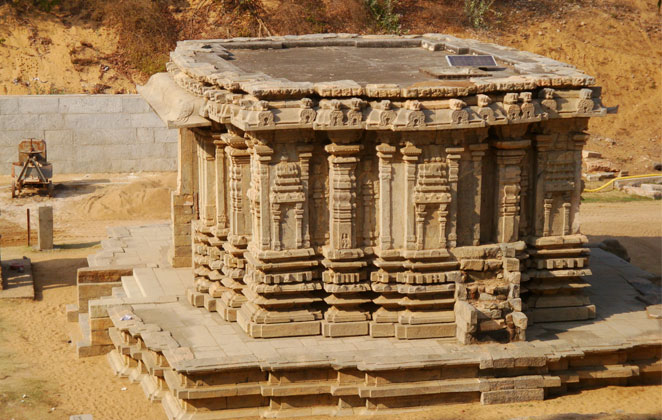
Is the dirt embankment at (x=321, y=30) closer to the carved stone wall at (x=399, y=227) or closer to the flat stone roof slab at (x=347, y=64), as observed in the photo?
the flat stone roof slab at (x=347, y=64)

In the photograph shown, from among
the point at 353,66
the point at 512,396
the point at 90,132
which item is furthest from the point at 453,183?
the point at 90,132

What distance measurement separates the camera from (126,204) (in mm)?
25531

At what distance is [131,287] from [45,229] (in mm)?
5189

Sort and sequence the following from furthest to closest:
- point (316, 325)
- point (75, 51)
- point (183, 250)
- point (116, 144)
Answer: point (75, 51) < point (116, 144) < point (183, 250) < point (316, 325)

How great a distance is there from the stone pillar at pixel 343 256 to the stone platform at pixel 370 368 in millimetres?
255

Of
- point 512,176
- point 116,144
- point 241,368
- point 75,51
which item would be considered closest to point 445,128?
point 512,176

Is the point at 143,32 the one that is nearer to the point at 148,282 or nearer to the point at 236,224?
the point at 148,282

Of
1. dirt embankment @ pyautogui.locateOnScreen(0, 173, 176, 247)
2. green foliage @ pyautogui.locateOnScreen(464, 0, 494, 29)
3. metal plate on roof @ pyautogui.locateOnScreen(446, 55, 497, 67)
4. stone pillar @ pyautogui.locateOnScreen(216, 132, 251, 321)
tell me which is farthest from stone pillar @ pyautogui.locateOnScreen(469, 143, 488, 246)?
green foliage @ pyautogui.locateOnScreen(464, 0, 494, 29)

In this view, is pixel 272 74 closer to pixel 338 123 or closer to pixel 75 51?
pixel 338 123

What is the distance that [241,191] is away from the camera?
50.4 feet

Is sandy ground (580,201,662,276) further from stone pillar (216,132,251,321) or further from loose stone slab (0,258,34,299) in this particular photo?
loose stone slab (0,258,34,299)

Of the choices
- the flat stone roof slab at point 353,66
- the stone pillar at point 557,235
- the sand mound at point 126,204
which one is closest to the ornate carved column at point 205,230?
the flat stone roof slab at point 353,66

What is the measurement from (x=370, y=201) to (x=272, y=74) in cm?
330

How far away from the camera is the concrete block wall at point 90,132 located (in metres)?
28.0
